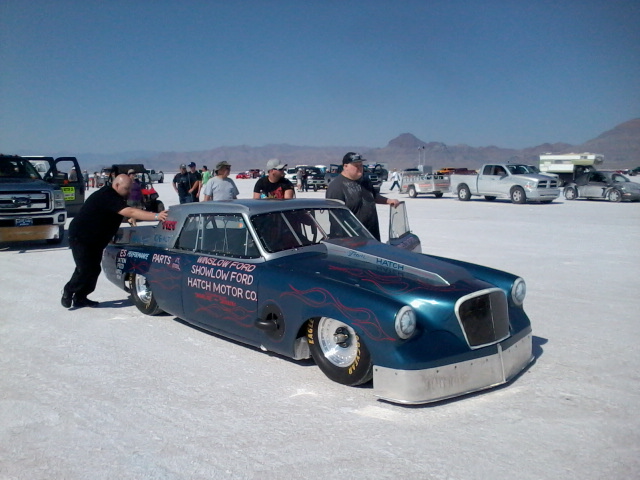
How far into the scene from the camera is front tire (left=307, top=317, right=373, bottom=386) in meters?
4.20

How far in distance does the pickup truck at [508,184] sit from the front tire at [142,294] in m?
20.7

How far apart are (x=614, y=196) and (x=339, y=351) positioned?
82.9ft

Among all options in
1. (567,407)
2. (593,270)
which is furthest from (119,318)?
(593,270)

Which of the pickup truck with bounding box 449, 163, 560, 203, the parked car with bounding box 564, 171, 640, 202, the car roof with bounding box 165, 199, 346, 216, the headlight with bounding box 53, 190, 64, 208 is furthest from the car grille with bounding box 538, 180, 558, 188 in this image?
the car roof with bounding box 165, 199, 346, 216

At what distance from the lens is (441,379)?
3.97 m

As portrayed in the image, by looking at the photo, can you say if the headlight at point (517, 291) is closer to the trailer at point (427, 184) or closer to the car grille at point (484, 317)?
the car grille at point (484, 317)

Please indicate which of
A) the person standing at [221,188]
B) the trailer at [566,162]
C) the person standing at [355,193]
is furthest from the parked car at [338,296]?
the trailer at [566,162]

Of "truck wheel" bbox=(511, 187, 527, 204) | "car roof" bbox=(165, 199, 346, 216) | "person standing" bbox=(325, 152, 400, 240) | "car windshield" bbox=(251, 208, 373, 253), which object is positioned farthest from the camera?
"truck wheel" bbox=(511, 187, 527, 204)

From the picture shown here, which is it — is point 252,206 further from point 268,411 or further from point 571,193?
point 571,193

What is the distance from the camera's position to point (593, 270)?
359 inches

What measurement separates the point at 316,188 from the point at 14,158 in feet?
92.4

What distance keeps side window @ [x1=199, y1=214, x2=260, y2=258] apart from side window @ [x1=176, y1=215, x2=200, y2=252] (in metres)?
0.11

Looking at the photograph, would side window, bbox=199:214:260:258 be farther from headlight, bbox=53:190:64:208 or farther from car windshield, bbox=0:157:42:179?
car windshield, bbox=0:157:42:179

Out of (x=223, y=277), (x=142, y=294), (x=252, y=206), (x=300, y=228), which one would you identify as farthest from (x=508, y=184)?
(x=223, y=277)
